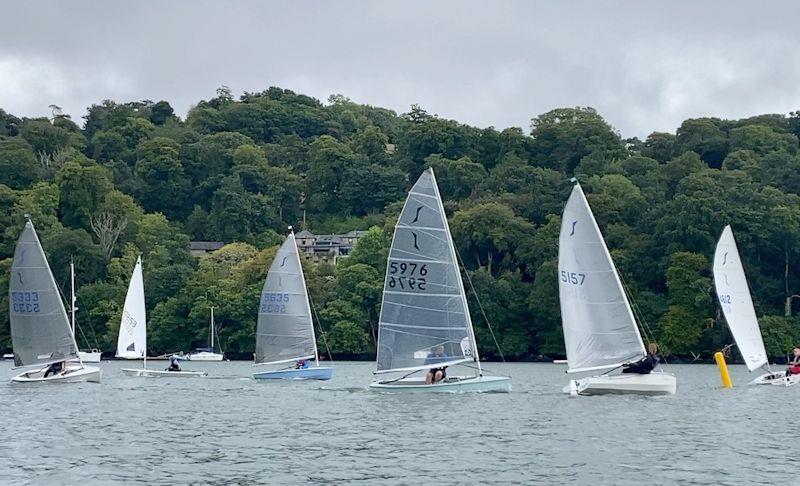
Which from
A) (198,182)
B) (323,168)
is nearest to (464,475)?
(323,168)

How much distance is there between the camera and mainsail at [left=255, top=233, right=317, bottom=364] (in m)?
57.6

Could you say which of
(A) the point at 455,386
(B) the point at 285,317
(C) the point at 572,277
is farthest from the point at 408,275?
(B) the point at 285,317

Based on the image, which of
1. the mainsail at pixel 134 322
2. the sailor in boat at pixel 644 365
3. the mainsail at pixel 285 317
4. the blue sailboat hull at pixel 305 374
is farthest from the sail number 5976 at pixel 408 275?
the mainsail at pixel 134 322

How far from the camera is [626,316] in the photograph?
1635 inches

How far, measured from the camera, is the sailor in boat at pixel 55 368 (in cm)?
5159

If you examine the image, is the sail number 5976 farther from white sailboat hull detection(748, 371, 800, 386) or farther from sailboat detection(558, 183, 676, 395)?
white sailboat hull detection(748, 371, 800, 386)

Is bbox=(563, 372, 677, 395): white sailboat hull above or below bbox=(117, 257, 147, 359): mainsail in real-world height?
below

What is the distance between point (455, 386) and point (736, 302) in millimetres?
17994

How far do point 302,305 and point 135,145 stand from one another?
12209 centimetres

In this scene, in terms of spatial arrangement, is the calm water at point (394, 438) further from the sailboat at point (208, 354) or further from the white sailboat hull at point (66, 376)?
the sailboat at point (208, 354)

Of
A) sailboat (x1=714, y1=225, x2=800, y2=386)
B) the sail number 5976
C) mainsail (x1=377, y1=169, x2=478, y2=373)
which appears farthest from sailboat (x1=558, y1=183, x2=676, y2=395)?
sailboat (x1=714, y1=225, x2=800, y2=386)

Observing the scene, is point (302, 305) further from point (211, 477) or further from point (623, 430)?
point (211, 477)

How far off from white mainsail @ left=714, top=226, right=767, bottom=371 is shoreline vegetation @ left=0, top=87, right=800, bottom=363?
2083 cm

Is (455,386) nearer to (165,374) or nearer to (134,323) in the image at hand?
(165,374)
